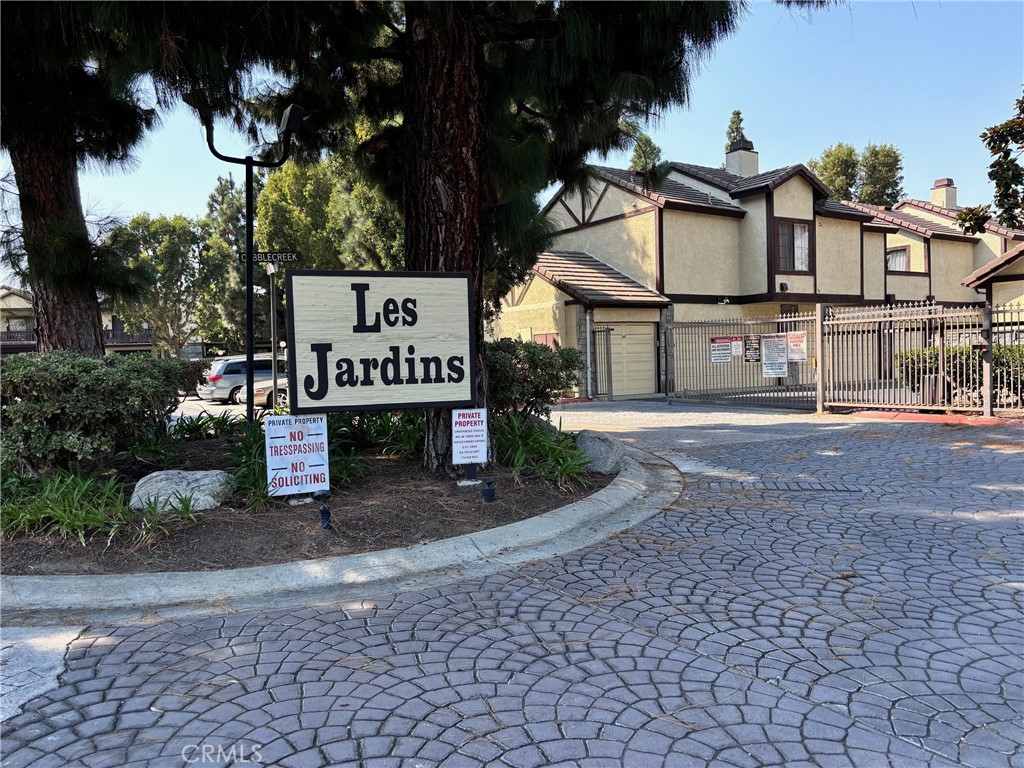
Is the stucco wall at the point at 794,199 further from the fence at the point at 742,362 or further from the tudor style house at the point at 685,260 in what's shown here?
the fence at the point at 742,362

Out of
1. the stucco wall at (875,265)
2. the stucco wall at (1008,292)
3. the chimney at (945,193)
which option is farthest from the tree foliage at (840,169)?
the stucco wall at (1008,292)

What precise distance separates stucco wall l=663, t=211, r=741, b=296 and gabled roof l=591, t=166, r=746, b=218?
0.33 metres

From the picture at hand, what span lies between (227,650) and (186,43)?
495 centimetres

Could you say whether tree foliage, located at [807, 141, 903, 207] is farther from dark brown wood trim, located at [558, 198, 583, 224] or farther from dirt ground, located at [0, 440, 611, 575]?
dirt ground, located at [0, 440, 611, 575]

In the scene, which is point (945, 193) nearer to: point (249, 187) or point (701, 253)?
point (701, 253)

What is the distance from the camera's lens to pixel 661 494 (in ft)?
23.4

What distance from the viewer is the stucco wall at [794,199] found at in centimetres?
2162

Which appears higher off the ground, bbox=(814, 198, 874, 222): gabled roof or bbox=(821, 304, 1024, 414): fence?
bbox=(814, 198, 874, 222): gabled roof

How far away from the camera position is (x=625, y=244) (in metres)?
22.0

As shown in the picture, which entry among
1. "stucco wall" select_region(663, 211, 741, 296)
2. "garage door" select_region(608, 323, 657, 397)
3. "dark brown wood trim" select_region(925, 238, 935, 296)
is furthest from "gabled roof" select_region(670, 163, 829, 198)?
"dark brown wood trim" select_region(925, 238, 935, 296)

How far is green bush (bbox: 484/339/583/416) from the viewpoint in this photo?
7605 mm

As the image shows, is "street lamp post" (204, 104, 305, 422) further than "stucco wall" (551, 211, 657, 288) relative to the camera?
No

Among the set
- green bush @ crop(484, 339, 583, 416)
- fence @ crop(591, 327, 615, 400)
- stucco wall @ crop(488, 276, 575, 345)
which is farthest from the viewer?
stucco wall @ crop(488, 276, 575, 345)

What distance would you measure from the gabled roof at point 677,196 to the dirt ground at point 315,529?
51.0 ft
